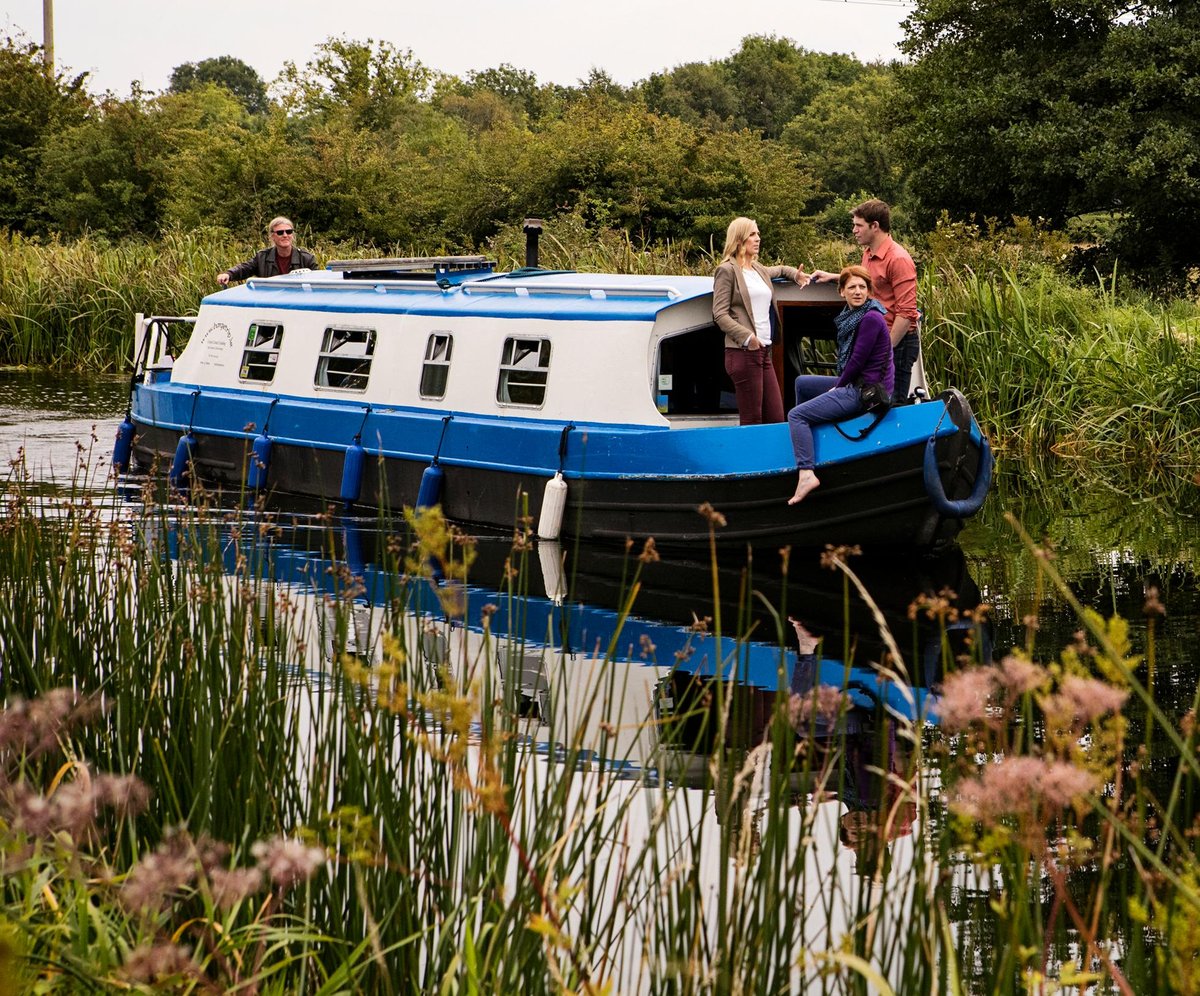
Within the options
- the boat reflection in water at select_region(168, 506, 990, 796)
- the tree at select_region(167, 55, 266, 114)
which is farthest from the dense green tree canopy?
the tree at select_region(167, 55, 266, 114)

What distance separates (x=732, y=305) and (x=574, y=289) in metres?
1.33

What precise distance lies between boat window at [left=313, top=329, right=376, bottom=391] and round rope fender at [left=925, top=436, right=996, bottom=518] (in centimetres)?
460

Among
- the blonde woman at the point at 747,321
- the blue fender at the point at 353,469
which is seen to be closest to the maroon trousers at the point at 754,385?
the blonde woman at the point at 747,321

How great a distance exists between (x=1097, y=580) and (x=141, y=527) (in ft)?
19.1

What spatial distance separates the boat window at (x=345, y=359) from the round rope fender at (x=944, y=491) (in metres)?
4.60

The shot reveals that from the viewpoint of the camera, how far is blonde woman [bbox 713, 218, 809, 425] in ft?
34.0

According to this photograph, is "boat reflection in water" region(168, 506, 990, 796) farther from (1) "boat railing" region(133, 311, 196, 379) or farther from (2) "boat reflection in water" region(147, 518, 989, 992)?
(1) "boat railing" region(133, 311, 196, 379)

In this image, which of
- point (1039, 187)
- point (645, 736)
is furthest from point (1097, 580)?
point (1039, 187)

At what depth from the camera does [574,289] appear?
1129cm

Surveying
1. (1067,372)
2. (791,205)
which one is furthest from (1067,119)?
(1067,372)

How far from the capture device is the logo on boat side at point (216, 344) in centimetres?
1402

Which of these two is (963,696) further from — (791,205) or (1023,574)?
(791,205)

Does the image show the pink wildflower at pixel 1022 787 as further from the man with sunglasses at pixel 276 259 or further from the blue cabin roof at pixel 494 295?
the man with sunglasses at pixel 276 259

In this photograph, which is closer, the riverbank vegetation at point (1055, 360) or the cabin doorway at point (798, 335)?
the cabin doorway at point (798, 335)
